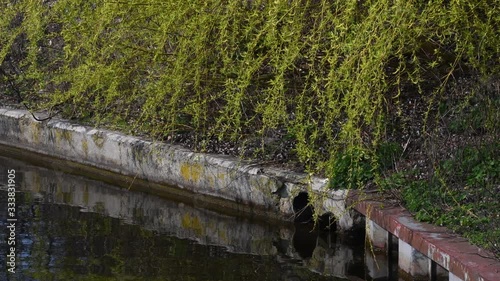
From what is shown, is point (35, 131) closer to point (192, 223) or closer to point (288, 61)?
point (192, 223)

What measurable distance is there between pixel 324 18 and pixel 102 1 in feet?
9.02

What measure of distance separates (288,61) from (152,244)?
199cm

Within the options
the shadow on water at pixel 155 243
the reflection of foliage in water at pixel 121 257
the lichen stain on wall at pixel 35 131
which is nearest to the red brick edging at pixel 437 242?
the shadow on water at pixel 155 243

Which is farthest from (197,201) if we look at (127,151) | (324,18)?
(324,18)

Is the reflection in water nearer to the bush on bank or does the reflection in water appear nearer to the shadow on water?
the shadow on water

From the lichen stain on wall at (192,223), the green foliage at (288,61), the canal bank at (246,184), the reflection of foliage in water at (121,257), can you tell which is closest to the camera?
the canal bank at (246,184)

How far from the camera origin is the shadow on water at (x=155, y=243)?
8008 millimetres

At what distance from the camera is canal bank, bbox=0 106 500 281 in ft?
22.5

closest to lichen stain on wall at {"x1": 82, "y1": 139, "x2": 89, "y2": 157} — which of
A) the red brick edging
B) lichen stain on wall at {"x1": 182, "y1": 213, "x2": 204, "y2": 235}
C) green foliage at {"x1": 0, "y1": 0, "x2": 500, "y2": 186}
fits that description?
green foliage at {"x1": 0, "y1": 0, "x2": 500, "y2": 186}

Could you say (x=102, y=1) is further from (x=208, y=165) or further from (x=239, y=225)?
(x=239, y=225)

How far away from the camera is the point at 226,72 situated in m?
9.27

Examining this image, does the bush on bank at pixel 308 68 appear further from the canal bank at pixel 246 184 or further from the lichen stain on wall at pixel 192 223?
the lichen stain on wall at pixel 192 223

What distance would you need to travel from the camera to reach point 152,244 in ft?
29.1

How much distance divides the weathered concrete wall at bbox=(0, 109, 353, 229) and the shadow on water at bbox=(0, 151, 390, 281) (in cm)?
23
